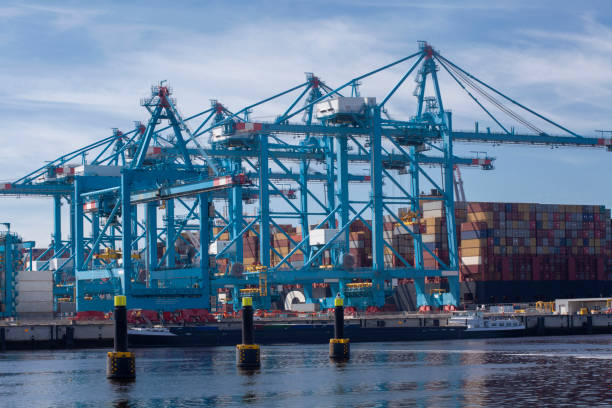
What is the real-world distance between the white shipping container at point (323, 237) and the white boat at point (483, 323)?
568 inches

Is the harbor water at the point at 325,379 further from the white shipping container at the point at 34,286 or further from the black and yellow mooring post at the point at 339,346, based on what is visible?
the white shipping container at the point at 34,286

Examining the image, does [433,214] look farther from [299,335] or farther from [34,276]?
→ [34,276]

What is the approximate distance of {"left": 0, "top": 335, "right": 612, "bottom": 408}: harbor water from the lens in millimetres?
38688

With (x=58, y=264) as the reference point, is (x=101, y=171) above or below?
above

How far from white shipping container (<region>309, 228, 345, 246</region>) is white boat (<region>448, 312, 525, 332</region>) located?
14.4 meters

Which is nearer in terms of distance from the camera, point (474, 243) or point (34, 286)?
point (34, 286)

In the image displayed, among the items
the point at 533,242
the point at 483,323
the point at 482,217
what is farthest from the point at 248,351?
the point at 533,242

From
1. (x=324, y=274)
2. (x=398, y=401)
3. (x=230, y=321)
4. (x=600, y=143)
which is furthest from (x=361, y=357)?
(x=600, y=143)

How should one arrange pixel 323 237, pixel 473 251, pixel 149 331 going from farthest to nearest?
pixel 473 251 → pixel 323 237 → pixel 149 331

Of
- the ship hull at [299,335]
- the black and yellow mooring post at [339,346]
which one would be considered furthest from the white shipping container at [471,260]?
the black and yellow mooring post at [339,346]

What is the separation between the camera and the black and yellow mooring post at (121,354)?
140 ft

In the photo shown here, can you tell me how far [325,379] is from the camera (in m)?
46.2

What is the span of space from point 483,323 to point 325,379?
1650 inches

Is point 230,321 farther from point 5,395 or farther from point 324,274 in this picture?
point 5,395
